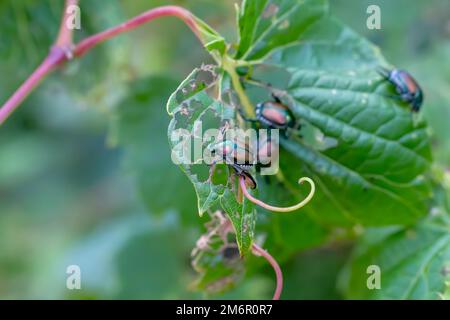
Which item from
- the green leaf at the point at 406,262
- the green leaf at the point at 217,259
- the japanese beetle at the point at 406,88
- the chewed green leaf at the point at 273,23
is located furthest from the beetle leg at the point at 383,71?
the green leaf at the point at 217,259

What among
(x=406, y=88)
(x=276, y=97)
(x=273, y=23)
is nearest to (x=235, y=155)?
(x=276, y=97)

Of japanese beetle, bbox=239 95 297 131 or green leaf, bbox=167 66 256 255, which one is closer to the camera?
green leaf, bbox=167 66 256 255

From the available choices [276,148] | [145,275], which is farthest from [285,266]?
[276,148]

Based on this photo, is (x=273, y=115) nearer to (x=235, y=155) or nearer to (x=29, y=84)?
(x=235, y=155)

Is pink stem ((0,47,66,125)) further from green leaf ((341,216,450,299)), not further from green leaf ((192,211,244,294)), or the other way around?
green leaf ((341,216,450,299))

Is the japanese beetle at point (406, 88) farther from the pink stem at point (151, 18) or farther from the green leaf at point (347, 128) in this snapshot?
the pink stem at point (151, 18)

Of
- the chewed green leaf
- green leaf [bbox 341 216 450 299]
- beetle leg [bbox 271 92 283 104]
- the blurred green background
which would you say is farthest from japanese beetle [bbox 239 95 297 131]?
green leaf [bbox 341 216 450 299]
